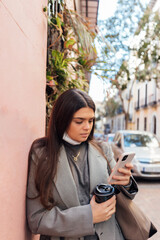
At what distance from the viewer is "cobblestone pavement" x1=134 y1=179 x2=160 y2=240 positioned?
4.44 m

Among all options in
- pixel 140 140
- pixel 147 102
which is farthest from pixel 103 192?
pixel 147 102

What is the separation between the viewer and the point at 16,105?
1348 mm

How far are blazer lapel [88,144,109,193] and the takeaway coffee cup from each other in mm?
70

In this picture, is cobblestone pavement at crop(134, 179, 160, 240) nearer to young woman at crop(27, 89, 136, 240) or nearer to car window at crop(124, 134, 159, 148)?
car window at crop(124, 134, 159, 148)

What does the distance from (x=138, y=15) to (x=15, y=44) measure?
45.3ft

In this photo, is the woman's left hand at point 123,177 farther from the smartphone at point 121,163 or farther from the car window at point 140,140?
the car window at point 140,140

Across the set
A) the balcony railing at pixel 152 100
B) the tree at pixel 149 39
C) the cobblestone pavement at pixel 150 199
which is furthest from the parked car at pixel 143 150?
the balcony railing at pixel 152 100

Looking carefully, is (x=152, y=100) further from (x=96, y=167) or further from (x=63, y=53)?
(x=96, y=167)

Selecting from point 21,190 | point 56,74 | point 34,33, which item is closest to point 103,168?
point 21,190

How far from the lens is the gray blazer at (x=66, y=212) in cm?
134

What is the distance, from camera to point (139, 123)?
30.8 meters

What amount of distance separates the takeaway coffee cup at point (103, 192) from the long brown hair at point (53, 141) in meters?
0.28

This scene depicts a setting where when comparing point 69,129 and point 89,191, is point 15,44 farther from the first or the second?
point 89,191

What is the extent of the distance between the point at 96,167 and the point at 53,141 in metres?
0.33
